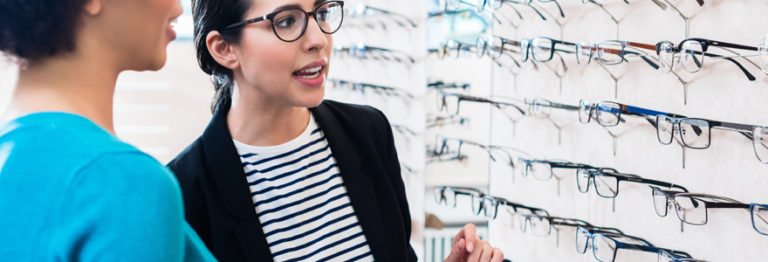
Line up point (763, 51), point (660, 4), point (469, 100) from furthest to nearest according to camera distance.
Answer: point (469, 100) < point (660, 4) < point (763, 51)

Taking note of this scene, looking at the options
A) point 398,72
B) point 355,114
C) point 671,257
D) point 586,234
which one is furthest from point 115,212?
point 398,72

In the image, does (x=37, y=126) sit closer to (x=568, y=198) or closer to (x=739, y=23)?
(x=739, y=23)

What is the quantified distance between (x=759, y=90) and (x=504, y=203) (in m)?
0.89

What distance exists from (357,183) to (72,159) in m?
0.87

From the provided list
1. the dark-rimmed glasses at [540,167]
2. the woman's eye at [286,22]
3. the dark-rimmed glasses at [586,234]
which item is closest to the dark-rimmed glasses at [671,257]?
the dark-rimmed glasses at [586,234]

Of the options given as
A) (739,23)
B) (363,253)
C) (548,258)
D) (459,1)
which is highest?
(459,1)

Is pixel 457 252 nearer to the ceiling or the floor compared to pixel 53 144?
nearer to the floor

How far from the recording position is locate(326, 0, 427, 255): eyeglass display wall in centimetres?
275

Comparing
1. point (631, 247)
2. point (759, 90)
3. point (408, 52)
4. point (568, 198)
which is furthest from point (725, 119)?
point (408, 52)

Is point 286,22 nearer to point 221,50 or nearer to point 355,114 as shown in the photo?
point 221,50

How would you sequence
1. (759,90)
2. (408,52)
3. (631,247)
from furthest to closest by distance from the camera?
(408,52) → (631,247) → (759,90)

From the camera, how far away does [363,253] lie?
1.40 meters

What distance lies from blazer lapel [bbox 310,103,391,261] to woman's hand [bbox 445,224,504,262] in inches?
5.7

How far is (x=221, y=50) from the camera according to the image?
1.44 meters
